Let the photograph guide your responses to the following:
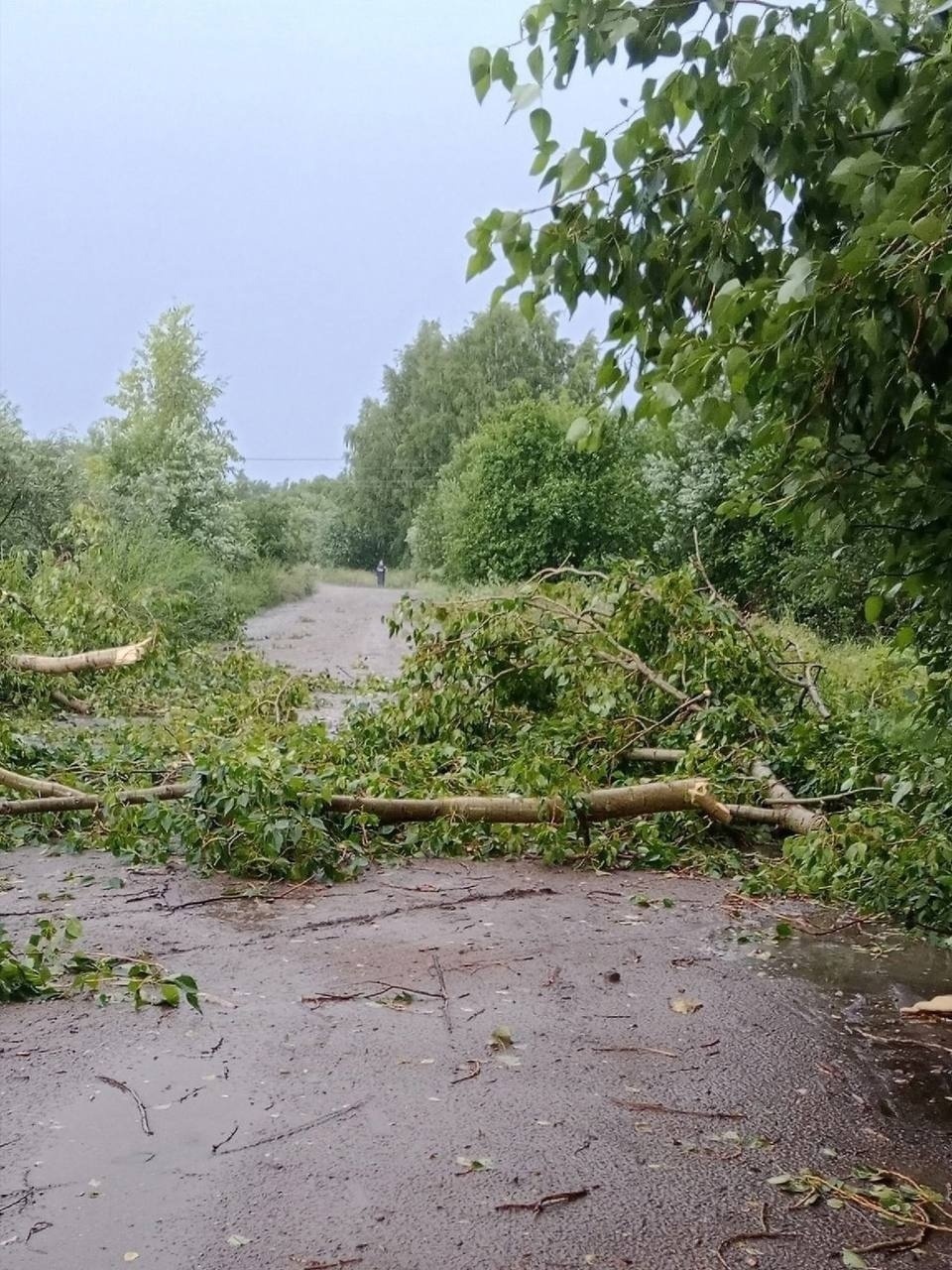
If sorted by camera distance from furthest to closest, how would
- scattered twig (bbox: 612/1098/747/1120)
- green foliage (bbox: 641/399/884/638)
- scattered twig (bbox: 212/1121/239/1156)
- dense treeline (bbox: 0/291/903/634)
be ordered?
1. green foliage (bbox: 641/399/884/638)
2. dense treeline (bbox: 0/291/903/634)
3. scattered twig (bbox: 612/1098/747/1120)
4. scattered twig (bbox: 212/1121/239/1156)

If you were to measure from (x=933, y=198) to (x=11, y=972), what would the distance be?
3.38 metres

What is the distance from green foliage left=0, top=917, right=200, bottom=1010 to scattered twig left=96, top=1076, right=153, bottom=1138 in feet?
1.24

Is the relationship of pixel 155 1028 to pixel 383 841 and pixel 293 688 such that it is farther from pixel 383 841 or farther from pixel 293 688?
pixel 293 688

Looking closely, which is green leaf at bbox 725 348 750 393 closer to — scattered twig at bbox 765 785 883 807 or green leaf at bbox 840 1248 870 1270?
green leaf at bbox 840 1248 870 1270

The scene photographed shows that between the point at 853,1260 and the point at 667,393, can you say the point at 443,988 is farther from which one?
the point at 667,393

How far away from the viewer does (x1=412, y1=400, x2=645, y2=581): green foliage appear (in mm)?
20812

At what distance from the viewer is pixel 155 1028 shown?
3.43 m

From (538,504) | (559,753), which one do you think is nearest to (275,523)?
(538,504)

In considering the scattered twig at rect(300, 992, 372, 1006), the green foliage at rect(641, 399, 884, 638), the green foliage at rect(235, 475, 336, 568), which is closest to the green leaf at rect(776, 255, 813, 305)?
the scattered twig at rect(300, 992, 372, 1006)

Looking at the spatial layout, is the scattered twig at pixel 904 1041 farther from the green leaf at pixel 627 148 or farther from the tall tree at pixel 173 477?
the tall tree at pixel 173 477

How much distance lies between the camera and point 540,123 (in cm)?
236

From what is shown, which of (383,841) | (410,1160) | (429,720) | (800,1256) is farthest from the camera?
(429,720)

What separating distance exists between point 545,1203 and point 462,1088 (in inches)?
24.7

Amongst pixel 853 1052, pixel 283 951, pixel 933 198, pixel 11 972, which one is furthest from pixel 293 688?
pixel 933 198
